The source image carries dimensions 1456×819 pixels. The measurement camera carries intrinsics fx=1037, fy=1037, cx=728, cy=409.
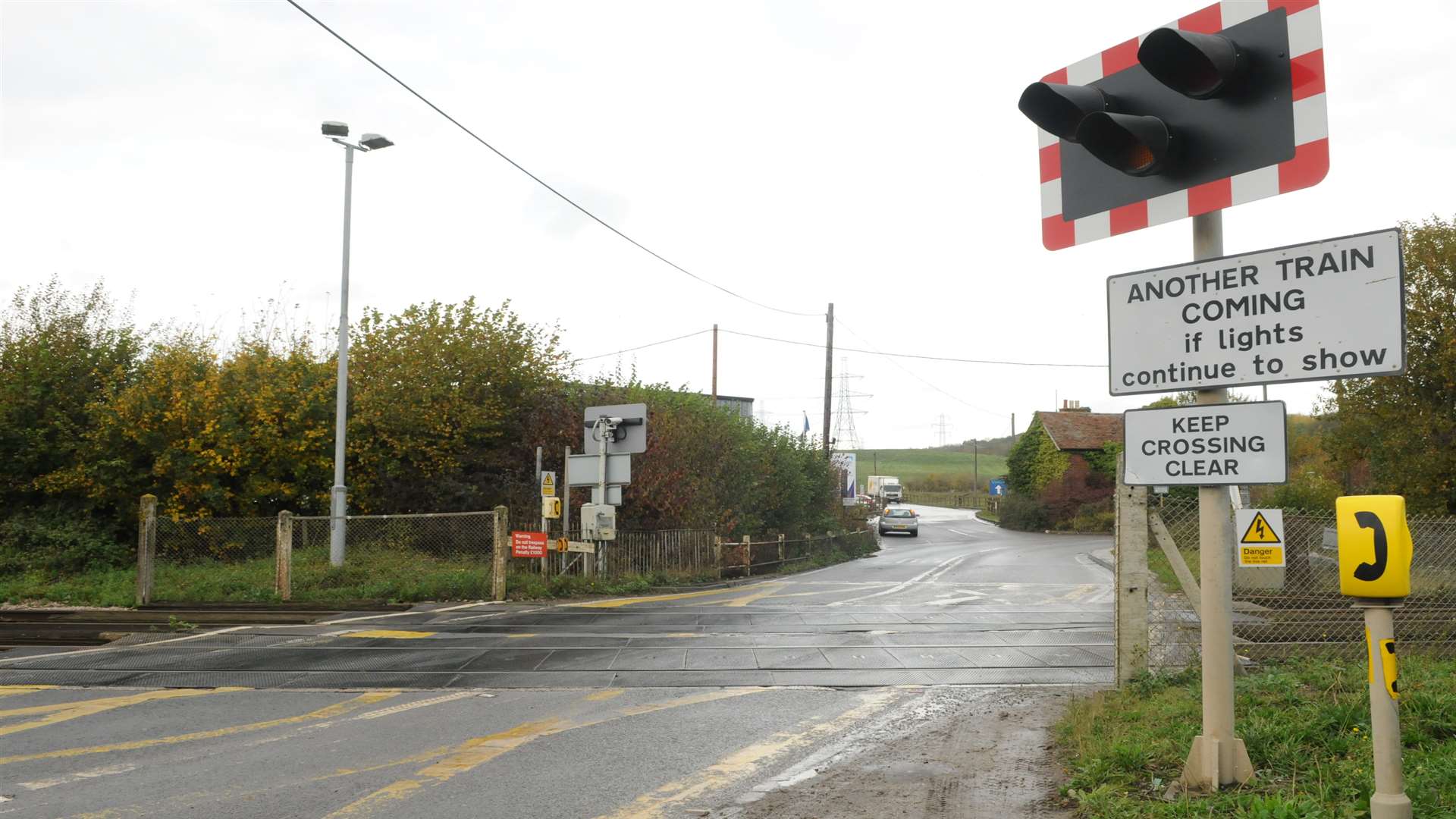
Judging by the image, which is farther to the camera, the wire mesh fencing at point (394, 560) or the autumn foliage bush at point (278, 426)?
the autumn foliage bush at point (278, 426)

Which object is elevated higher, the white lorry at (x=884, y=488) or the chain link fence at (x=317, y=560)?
the white lorry at (x=884, y=488)

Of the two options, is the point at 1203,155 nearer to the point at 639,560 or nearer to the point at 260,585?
the point at 260,585

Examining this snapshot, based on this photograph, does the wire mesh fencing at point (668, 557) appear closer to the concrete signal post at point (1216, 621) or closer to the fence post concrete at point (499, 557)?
the fence post concrete at point (499, 557)

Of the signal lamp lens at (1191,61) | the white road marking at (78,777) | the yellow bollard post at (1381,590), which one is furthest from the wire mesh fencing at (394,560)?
the yellow bollard post at (1381,590)

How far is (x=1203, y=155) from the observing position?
4.34 metres

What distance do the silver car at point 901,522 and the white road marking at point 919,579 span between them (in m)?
20.2

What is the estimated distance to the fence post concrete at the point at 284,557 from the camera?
17.5 metres

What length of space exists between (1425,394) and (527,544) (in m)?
19.5

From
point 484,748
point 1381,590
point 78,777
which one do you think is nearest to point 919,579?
point 484,748

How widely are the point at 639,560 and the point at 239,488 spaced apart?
9.44m

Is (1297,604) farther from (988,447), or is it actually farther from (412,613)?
(988,447)

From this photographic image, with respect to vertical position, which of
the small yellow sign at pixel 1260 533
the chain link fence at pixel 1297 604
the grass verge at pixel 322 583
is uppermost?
the small yellow sign at pixel 1260 533

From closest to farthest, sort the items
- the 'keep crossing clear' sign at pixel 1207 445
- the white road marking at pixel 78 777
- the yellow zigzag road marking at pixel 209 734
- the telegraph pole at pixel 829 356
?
the 'keep crossing clear' sign at pixel 1207 445
the white road marking at pixel 78 777
the yellow zigzag road marking at pixel 209 734
the telegraph pole at pixel 829 356

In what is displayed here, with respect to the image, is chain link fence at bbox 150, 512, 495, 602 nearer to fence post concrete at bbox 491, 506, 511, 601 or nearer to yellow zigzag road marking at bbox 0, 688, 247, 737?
fence post concrete at bbox 491, 506, 511, 601
